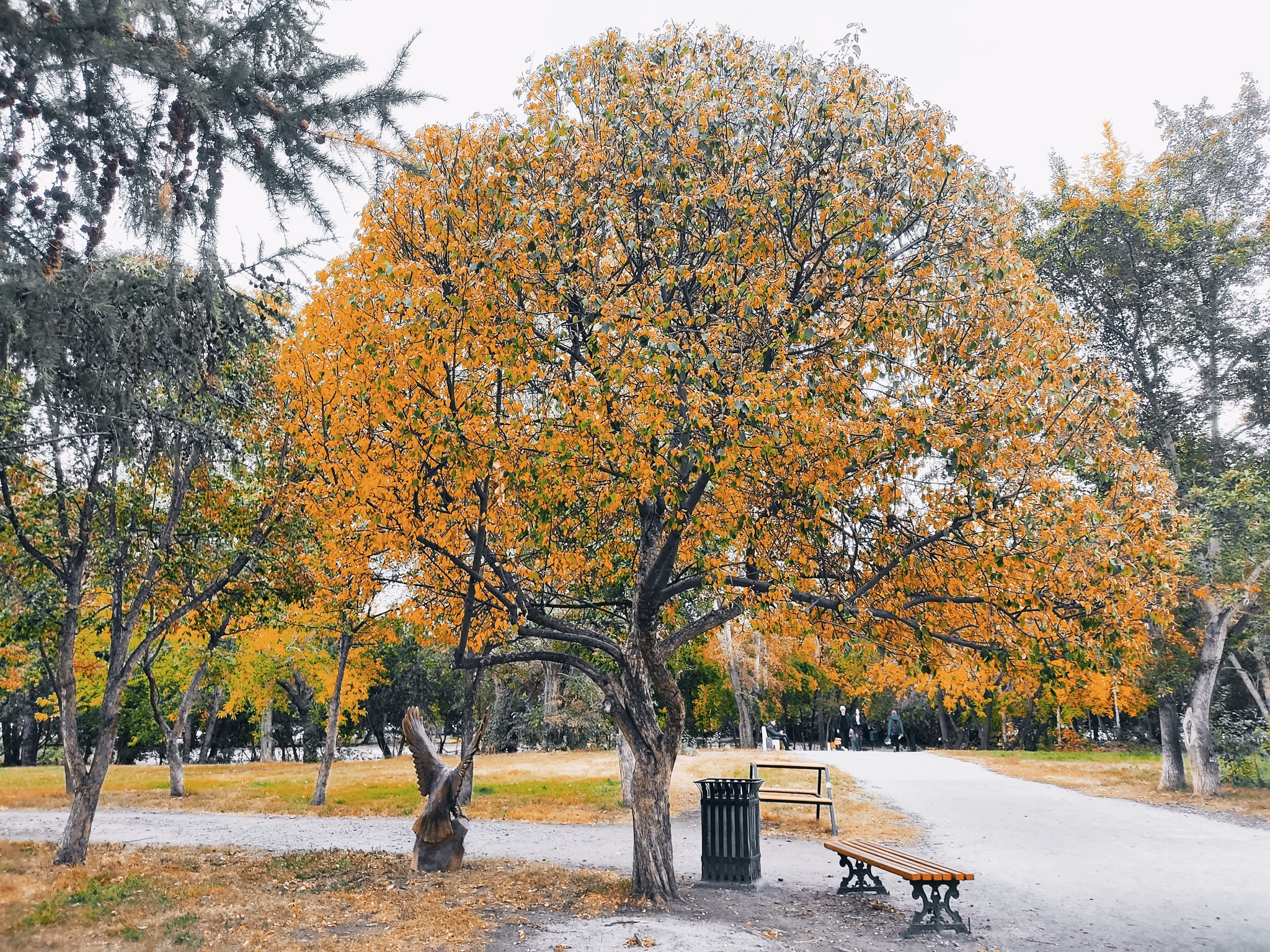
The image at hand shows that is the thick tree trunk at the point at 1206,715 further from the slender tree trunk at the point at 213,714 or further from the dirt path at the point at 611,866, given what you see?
the slender tree trunk at the point at 213,714

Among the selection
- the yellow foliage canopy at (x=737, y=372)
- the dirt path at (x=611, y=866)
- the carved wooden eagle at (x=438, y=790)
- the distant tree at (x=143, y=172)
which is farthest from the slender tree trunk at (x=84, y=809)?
the distant tree at (x=143, y=172)

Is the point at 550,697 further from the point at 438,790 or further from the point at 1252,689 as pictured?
the point at 1252,689

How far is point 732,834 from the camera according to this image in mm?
9375

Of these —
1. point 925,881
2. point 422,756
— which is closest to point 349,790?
point 422,756

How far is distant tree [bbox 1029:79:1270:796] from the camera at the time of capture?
18.2 m

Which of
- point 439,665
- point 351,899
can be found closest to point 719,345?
point 351,899

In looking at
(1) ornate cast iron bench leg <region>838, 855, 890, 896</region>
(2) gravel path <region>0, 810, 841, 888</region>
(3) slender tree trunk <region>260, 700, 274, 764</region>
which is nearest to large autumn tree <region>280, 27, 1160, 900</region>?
(1) ornate cast iron bench leg <region>838, 855, 890, 896</region>

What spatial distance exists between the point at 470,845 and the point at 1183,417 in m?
18.3

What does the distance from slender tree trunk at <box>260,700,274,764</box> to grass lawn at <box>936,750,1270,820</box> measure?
3241cm

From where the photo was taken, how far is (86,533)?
35.6 ft

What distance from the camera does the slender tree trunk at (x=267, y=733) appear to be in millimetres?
40125

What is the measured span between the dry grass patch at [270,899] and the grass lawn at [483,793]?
5598mm

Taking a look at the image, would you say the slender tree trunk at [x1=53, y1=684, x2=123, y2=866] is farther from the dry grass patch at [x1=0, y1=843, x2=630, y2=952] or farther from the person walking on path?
the person walking on path

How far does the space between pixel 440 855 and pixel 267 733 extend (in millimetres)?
36065
